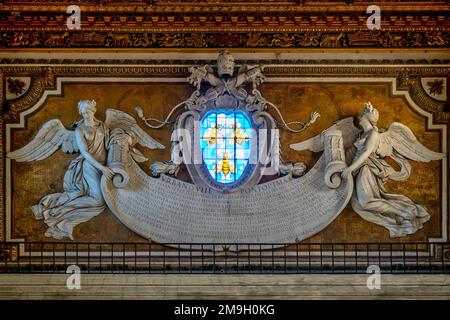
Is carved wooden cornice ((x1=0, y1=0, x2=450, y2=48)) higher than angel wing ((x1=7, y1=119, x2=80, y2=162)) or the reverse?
higher

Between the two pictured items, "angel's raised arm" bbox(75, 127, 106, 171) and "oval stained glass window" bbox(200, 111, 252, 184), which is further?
"oval stained glass window" bbox(200, 111, 252, 184)

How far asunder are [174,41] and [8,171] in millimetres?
2704

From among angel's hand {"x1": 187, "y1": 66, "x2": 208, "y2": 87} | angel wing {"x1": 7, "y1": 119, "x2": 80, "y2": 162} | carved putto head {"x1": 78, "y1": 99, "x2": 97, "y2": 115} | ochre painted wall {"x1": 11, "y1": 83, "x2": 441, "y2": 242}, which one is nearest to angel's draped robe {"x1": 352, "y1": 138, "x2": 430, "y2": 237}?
ochre painted wall {"x1": 11, "y1": 83, "x2": 441, "y2": 242}

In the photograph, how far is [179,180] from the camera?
52.7 ft

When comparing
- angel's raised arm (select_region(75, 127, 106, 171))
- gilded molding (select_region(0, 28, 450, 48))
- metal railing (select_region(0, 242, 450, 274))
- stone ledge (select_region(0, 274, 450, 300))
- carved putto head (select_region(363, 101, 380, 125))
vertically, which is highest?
gilded molding (select_region(0, 28, 450, 48))

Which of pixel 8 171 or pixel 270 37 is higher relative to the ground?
pixel 270 37

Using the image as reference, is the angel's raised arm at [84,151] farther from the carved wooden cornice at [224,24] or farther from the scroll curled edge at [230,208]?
the carved wooden cornice at [224,24]

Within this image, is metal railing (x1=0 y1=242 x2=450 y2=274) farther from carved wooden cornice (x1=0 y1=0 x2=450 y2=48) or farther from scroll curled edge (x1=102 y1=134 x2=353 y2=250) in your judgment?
carved wooden cornice (x1=0 y1=0 x2=450 y2=48)

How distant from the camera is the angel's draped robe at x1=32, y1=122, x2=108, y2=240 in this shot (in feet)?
52.2

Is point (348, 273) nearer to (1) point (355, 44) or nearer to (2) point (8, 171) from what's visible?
(1) point (355, 44)

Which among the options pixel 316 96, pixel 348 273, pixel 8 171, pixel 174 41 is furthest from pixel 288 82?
pixel 8 171

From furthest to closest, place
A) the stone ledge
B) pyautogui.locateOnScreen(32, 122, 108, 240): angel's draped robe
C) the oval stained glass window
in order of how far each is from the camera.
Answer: the oval stained glass window < pyautogui.locateOnScreen(32, 122, 108, 240): angel's draped robe < the stone ledge

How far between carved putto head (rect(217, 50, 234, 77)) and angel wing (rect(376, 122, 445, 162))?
2.12m

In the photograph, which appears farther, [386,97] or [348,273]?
[386,97]
